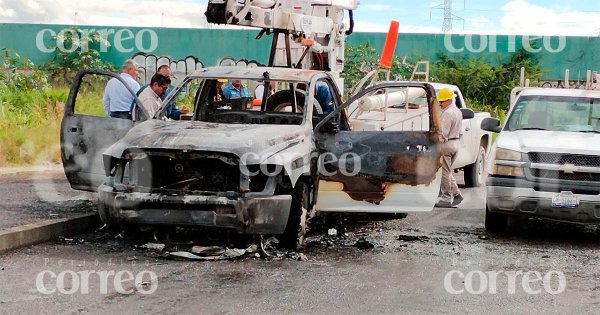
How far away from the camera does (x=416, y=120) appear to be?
573 inches

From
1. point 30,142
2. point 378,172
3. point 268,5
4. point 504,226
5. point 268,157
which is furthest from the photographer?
point 30,142

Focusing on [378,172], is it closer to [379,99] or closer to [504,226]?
[504,226]

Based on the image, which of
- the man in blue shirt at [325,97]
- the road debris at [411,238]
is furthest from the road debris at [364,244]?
the man in blue shirt at [325,97]

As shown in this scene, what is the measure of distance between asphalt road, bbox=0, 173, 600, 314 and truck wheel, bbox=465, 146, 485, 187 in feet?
16.7

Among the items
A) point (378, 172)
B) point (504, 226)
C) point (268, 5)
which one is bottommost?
point (504, 226)

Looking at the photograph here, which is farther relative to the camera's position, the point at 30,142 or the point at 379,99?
the point at 30,142

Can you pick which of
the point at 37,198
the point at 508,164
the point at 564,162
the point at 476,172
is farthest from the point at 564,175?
the point at 37,198

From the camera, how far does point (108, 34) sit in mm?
41188

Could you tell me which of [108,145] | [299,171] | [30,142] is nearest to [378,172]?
[299,171]

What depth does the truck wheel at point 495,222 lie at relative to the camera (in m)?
11.6

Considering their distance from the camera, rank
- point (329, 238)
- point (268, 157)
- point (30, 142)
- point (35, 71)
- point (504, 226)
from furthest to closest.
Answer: point (35, 71) → point (30, 142) → point (504, 226) → point (329, 238) → point (268, 157)

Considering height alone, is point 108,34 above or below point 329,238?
above

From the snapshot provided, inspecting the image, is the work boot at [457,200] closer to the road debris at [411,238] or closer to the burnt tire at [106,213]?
the road debris at [411,238]

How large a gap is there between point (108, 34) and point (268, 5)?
1103 inches
